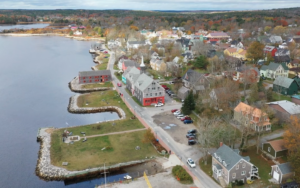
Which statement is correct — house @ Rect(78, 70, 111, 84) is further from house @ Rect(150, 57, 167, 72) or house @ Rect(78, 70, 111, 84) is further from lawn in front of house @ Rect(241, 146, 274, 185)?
lawn in front of house @ Rect(241, 146, 274, 185)

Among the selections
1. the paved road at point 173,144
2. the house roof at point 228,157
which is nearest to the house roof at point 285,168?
the house roof at point 228,157

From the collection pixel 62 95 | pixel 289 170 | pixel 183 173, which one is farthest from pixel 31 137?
pixel 289 170

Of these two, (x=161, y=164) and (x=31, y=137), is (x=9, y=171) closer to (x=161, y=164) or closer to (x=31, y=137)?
(x=31, y=137)

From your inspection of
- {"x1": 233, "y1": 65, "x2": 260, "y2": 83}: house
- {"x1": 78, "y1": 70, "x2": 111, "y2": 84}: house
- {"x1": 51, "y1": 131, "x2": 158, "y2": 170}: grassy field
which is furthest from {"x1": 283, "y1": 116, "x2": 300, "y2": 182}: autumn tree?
{"x1": 78, "y1": 70, "x2": 111, "y2": 84}: house

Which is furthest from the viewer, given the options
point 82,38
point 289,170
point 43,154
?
point 82,38

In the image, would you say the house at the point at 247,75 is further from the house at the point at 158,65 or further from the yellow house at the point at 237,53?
the yellow house at the point at 237,53

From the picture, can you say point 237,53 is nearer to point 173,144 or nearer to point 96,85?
point 96,85

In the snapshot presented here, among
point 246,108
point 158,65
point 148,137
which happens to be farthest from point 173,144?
point 158,65
